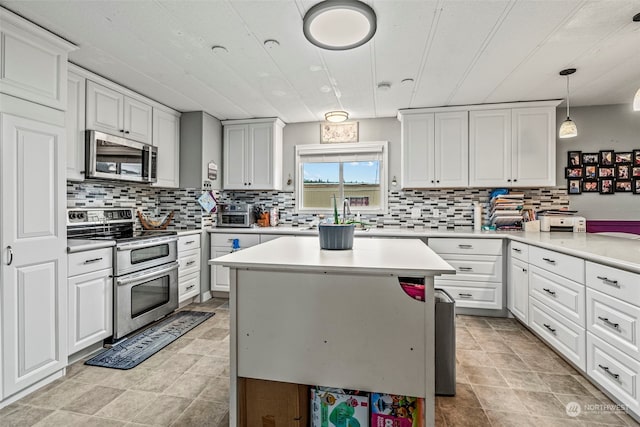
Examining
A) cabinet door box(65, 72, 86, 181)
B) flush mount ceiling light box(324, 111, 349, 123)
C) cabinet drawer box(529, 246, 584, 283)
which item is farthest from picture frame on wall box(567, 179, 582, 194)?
cabinet door box(65, 72, 86, 181)

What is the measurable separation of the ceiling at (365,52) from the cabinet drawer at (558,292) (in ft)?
5.61

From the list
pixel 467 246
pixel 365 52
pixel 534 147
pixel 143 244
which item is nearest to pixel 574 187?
pixel 534 147

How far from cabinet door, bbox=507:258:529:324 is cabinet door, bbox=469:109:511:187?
99 cm

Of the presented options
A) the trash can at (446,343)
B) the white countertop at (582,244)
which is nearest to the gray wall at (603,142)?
the white countertop at (582,244)

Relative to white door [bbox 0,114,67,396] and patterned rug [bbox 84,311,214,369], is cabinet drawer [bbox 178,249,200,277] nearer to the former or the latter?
patterned rug [bbox 84,311,214,369]

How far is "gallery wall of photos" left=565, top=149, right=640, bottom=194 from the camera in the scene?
11.3 ft

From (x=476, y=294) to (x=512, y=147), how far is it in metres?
1.70

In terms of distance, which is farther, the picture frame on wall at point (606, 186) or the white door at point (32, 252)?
the picture frame on wall at point (606, 186)

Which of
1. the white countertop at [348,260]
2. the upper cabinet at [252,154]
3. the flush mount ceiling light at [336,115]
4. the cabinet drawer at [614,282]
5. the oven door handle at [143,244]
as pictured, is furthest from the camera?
the upper cabinet at [252,154]

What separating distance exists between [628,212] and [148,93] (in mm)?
5402

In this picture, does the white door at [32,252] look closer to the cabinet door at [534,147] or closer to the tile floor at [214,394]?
the tile floor at [214,394]

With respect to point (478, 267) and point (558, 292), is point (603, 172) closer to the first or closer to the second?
point (478, 267)

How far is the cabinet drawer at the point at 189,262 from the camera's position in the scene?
3418mm

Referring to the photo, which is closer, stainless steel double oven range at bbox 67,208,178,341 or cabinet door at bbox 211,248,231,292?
stainless steel double oven range at bbox 67,208,178,341
